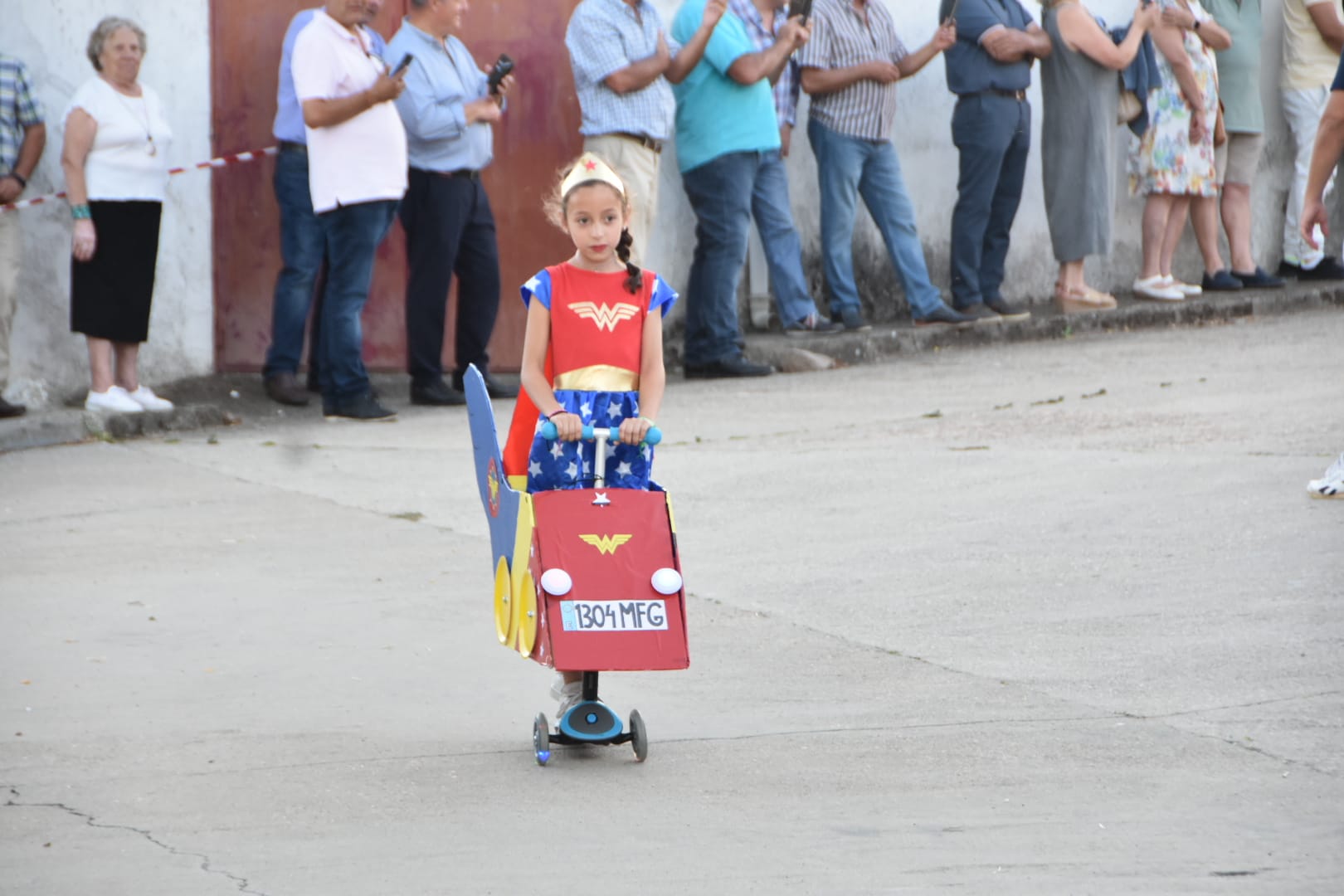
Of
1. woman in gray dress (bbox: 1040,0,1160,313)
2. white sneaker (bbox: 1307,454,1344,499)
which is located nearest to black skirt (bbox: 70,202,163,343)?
white sneaker (bbox: 1307,454,1344,499)

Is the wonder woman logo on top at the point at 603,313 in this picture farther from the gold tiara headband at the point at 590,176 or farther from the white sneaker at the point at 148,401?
the white sneaker at the point at 148,401

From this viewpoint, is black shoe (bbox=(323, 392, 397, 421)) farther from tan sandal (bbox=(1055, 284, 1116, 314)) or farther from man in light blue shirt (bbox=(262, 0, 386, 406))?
tan sandal (bbox=(1055, 284, 1116, 314))

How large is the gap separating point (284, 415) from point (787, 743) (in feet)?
19.9

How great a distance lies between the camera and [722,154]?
36.4 feet

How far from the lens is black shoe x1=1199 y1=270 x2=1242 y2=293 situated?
14305 mm

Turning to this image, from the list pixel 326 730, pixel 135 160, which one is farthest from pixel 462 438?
pixel 326 730

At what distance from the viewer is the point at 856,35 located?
11797 mm

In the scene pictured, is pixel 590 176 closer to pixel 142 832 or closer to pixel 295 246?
pixel 142 832

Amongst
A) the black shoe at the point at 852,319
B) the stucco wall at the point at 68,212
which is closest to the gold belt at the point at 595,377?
the stucco wall at the point at 68,212

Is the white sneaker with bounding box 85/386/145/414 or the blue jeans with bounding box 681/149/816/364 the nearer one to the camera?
the white sneaker with bounding box 85/386/145/414

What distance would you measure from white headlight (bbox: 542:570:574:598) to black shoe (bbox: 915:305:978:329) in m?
8.32

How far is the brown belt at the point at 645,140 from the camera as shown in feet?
35.4

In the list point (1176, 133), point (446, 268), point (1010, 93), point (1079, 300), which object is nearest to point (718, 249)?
point (446, 268)

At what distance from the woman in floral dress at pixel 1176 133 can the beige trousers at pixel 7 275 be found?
7305mm
